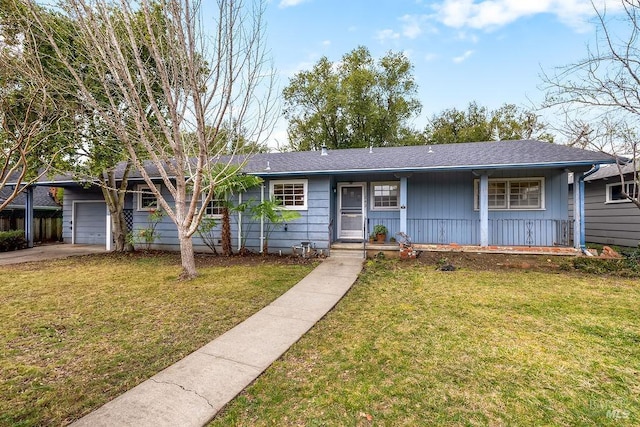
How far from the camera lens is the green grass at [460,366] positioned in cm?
241

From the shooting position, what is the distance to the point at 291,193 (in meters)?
10.2

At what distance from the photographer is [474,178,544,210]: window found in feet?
30.8

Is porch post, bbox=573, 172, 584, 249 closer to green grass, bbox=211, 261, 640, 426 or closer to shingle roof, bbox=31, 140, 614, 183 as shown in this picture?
shingle roof, bbox=31, 140, 614, 183

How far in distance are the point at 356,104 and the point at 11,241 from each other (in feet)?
69.3

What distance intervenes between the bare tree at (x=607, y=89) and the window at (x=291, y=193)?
744cm

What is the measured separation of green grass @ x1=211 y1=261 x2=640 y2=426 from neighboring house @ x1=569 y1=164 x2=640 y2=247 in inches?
277

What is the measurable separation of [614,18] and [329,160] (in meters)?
7.77

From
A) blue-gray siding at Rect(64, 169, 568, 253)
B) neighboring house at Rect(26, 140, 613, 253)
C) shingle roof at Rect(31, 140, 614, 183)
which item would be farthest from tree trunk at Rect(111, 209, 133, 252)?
blue-gray siding at Rect(64, 169, 568, 253)

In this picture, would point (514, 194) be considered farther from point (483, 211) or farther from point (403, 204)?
point (403, 204)

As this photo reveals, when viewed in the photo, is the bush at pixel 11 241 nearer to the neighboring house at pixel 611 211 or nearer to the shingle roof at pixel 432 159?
the shingle roof at pixel 432 159

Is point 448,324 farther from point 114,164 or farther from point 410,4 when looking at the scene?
point 410,4

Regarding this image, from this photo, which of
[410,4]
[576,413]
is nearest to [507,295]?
[576,413]

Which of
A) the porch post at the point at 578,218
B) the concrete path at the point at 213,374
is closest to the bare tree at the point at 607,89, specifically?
the porch post at the point at 578,218

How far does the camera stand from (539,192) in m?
9.37
